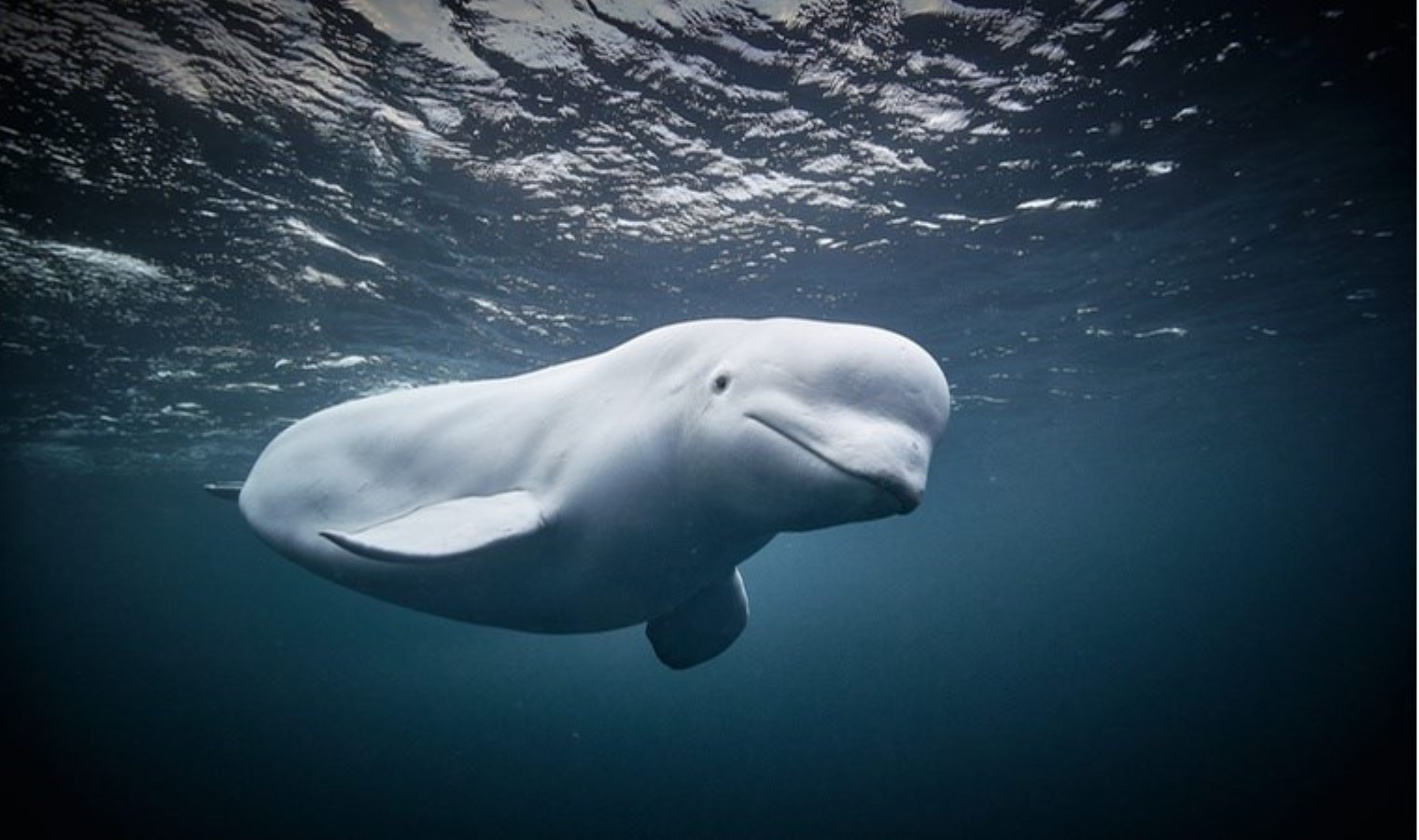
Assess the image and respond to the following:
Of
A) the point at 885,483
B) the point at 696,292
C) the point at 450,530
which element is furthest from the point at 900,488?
the point at 696,292

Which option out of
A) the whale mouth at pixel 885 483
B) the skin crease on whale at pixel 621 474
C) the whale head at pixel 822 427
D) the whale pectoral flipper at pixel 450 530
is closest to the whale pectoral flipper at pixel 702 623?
the skin crease on whale at pixel 621 474

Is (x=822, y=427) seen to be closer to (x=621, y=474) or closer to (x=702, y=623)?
(x=621, y=474)

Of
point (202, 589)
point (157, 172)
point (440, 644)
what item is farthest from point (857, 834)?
point (202, 589)

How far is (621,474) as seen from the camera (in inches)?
105

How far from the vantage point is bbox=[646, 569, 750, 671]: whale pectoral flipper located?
387 cm

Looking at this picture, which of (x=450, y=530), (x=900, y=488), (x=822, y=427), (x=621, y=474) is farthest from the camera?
(x=621, y=474)

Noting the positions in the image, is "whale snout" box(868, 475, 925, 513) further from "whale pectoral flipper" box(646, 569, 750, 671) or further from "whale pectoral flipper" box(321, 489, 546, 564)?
"whale pectoral flipper" box(646, 569, 750, 671)

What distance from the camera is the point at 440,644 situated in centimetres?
3209

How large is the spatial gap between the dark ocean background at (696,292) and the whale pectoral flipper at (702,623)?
496cm

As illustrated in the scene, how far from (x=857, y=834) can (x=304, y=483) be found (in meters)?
15.0

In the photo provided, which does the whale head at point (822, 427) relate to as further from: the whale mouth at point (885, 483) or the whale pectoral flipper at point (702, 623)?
the whale pectoral flipper at point (702, 623)

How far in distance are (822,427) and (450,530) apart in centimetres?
152

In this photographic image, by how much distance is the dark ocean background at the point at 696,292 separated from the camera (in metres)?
6.25

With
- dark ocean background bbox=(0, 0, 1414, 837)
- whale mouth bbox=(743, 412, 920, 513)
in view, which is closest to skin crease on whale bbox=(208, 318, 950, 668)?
whale mouth bbox=(743, 412, 920, 513)
